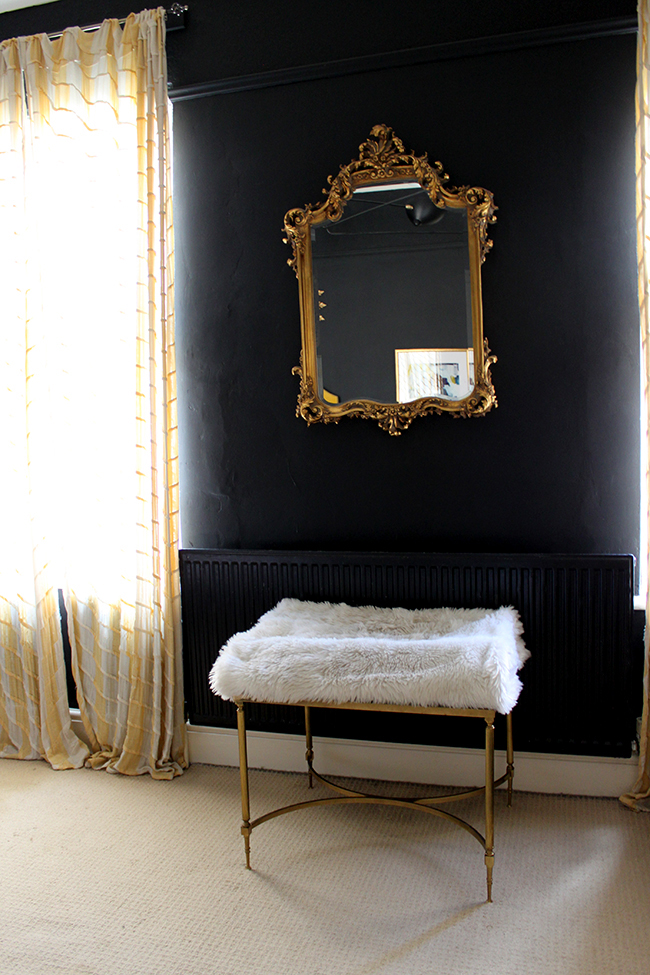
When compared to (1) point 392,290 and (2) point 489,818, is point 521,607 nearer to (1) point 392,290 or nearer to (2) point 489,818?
(2) point 489,818

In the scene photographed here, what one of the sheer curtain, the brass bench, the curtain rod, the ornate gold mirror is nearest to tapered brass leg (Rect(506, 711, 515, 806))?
the brass bench

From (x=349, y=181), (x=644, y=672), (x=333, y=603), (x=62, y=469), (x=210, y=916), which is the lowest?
(x=210, y=916)

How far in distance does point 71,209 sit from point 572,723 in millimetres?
2633

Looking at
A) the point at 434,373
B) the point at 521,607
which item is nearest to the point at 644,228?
the point at 434,373

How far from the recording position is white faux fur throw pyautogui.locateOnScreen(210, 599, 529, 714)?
182 centimetres

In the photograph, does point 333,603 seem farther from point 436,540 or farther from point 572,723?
point 572,723

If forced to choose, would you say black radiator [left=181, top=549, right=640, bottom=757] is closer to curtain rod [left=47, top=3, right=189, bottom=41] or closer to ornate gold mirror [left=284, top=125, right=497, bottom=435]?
ornate gold mirror [left=284, top=125, right=497, bottom=435]

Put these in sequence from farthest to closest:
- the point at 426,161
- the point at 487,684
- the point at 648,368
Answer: the point at 426,161 → the point at 648,368 → the point at 487,684

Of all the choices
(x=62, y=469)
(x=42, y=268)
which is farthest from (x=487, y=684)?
(x=42, y=268)

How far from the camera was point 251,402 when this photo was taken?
2650 millimetres

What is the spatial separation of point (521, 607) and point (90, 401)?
177 cm

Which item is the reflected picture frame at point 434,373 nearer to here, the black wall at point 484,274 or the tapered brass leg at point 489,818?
the black wall at point 484,274

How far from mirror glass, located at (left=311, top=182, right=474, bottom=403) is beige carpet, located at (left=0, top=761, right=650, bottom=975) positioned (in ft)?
4.74

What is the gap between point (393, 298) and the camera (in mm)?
2432
